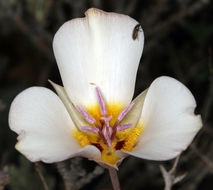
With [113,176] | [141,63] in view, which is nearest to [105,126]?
[113,176]

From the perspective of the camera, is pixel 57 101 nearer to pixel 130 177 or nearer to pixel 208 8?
pixel 130 177

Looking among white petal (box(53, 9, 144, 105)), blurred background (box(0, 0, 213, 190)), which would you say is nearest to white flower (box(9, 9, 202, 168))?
white petal (box(53, 9, 144, 105))

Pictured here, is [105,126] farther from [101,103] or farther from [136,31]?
[136,31]

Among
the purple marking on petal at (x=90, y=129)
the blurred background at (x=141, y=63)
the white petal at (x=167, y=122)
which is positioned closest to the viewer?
the white petal at (x=167, y=122)

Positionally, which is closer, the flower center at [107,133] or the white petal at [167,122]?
the white petal at [167,122]

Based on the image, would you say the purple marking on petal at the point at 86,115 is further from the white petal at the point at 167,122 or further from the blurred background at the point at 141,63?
the blurred background at the point at 141,63

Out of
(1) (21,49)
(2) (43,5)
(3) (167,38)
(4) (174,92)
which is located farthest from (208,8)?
A: (4) (174,92)

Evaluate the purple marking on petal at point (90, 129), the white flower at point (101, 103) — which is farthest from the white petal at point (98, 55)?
the purple marking on petal at point (90, 129)

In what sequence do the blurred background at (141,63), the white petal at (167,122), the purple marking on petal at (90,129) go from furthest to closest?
1. the blurred background at (141,63)
2. the purple marking on petal at (90,129)
3. the white petal at (167,122)
